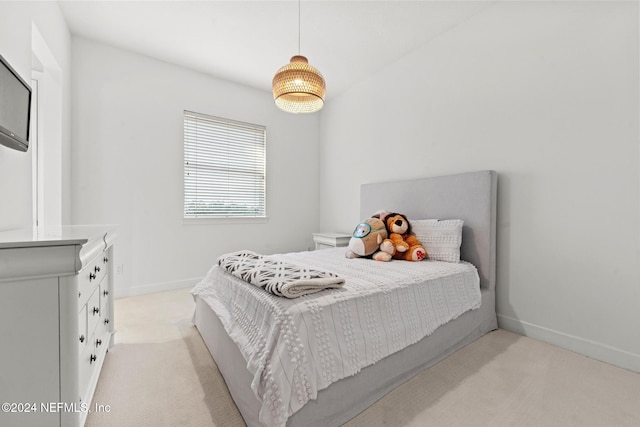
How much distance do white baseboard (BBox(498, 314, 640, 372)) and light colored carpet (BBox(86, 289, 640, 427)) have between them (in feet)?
0.21

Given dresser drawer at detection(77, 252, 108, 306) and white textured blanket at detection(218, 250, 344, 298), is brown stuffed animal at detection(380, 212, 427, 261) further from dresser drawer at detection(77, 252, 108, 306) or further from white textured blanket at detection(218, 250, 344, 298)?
dresser drawer at detection(77, 252, 108, 306)

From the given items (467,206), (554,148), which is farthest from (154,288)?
(554,148)

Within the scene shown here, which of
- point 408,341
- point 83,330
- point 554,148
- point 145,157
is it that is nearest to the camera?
point 83,330

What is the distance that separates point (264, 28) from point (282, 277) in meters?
2.42

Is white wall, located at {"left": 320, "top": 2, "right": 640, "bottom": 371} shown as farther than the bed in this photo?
Yes

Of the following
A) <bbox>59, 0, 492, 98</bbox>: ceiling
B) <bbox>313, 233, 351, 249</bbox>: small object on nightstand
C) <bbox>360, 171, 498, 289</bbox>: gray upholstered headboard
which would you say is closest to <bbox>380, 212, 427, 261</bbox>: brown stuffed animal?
<bbox>360, 171, 498, 289</bbox>: gray upholstered headboard

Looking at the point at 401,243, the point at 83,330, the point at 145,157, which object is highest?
the point at 145,157

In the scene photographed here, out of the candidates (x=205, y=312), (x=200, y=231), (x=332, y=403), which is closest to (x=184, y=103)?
(x=200, y=231)

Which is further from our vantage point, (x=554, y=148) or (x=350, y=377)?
(x=554, y=148)

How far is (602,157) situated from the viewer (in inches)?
74.0

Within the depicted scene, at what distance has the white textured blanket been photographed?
1.34 m

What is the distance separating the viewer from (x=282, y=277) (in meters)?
1.47

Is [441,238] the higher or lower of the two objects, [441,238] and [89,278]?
the higher

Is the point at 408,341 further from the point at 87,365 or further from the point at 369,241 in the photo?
the point at 87,365
